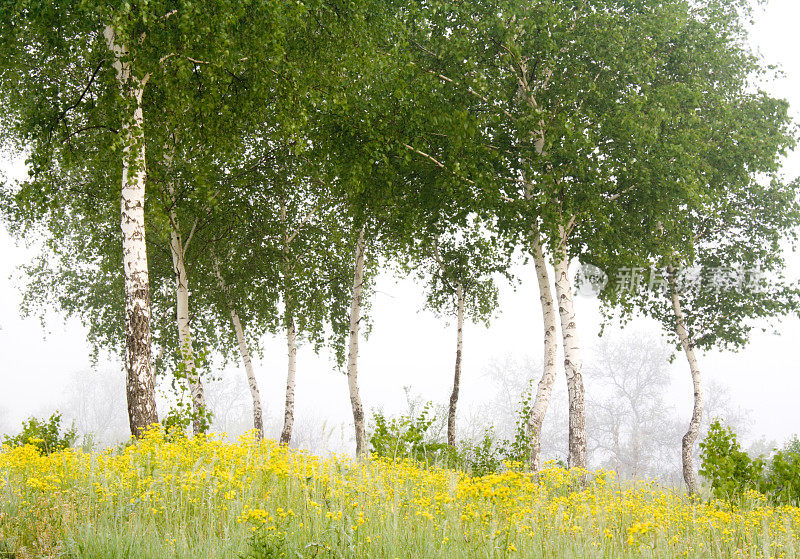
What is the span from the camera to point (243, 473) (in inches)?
220

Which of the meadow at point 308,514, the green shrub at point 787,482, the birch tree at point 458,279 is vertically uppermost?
the birch tree at point 458,279

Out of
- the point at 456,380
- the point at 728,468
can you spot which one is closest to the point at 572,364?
the point at 728,468

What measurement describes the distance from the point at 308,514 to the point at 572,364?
7.94m

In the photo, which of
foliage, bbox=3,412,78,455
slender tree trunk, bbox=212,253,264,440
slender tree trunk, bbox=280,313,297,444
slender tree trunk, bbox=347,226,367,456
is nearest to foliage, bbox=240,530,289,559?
foliage, bbox=3,412,78,455

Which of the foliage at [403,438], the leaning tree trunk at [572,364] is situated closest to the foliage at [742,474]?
the leaning tree trunk at [572,364]

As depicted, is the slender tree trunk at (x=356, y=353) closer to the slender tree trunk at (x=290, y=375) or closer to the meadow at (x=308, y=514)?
the slender tree trunk at (x=290, y=375)

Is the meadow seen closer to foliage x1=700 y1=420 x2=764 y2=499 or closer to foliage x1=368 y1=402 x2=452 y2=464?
foliage x1=700 y1=420 x2=764 y2=499

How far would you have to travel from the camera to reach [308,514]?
16.3ft

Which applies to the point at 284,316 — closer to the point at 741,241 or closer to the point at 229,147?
the point at 229,147

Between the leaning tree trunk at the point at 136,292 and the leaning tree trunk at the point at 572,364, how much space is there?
734 centimetres

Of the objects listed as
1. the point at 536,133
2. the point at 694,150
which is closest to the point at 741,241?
the point at 694,150

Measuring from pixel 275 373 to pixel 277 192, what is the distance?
7341 cm

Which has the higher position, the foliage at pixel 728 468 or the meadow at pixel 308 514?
the meadow at pixel 308 514

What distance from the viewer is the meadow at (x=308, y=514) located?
4.21m
